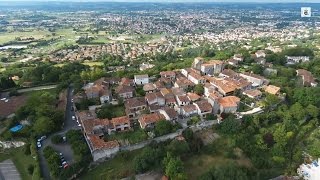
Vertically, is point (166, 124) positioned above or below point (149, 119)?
below

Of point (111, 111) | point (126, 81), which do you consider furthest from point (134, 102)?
point (126, 81)

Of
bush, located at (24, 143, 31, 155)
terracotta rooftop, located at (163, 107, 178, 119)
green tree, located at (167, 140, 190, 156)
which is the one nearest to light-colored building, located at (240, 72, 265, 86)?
terracotta rooftop, located at (163, 107, 178, 119)

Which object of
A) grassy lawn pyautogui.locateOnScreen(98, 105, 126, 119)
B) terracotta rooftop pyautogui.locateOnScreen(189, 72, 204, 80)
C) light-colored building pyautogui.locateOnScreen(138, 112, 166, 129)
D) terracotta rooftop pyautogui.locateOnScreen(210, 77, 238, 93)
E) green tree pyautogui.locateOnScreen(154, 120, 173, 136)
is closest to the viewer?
green tree pyautogui.locateOnScreen(154, 120, 173, 136)

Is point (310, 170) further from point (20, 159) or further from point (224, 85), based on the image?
point (20, 159)

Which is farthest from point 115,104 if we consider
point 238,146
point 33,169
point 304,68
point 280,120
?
A: point 304,68

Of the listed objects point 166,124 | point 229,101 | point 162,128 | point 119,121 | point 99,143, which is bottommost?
point 99,143

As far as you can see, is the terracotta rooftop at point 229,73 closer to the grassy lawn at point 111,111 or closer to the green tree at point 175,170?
the grassy lawn at point 111,111

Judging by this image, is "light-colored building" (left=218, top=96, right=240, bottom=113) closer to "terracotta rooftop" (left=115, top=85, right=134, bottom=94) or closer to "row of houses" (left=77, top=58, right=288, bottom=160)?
"row of houses" (left=77, top=58, right=288, bottom=160)
